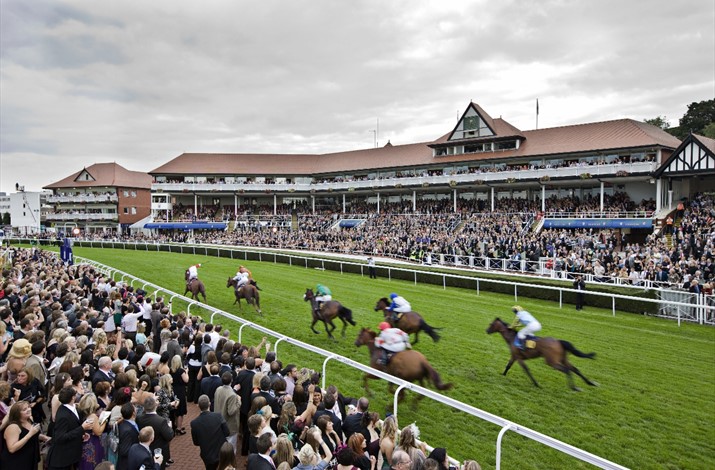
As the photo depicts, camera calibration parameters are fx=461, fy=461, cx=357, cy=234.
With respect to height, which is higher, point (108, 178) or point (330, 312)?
point (108, 178)

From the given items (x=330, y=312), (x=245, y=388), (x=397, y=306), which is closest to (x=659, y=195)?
(x=397, y=306)

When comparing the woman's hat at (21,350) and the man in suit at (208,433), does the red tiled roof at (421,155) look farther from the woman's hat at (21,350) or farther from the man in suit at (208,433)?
the woman's hat at (21,350)

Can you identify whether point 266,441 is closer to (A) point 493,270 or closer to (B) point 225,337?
(B) point 225,337

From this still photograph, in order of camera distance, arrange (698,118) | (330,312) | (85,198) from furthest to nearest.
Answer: (85,198) → (698,118) → (330,312)

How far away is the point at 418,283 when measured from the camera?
19.6 m

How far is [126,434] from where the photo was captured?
3.93 m

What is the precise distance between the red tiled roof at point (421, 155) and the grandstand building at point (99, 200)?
9.27m

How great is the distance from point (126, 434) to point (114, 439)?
257mm

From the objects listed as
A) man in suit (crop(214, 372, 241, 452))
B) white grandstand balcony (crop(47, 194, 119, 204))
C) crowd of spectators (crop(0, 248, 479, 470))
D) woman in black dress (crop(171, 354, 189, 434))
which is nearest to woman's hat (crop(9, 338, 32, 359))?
crowd of spectators (crop(0, 248, 479, 470))

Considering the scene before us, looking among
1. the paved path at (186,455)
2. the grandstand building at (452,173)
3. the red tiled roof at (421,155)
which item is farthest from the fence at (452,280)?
the red tiled roof at (421,155)

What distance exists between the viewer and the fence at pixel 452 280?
12.8m

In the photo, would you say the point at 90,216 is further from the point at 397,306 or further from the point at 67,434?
the point at 67,434

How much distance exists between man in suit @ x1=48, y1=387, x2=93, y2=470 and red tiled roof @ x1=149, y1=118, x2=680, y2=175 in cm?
3212

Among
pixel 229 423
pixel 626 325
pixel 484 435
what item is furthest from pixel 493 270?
pixel 229 423
